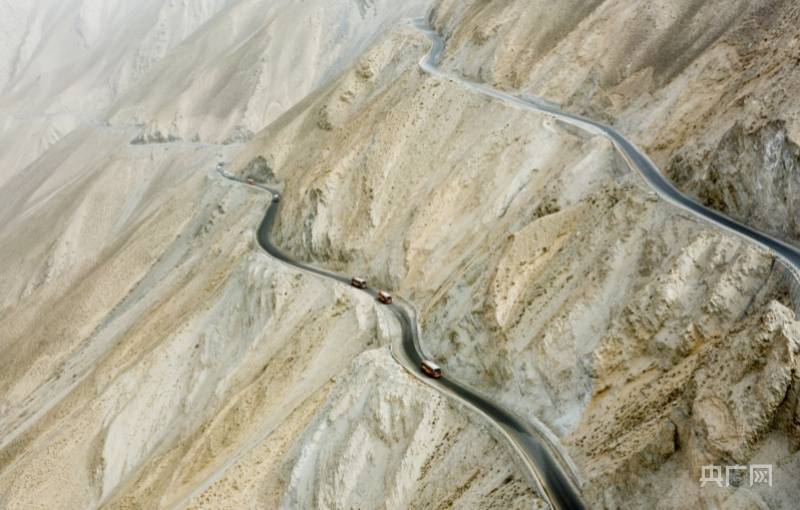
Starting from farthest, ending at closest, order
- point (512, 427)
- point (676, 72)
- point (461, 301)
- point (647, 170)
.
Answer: point (676, 72)
point (461, 301)
point (647, 170)
point (512, 427)

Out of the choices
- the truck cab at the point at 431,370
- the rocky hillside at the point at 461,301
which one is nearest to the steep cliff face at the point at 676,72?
the rocky hillside at the point at 461,301

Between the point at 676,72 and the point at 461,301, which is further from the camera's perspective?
the point at 676,72

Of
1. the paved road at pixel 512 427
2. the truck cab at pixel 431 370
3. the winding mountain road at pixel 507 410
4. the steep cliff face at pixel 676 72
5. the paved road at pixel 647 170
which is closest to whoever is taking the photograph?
the paved road at pixel 512 427

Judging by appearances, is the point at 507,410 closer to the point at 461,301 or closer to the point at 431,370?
the point at 431,370

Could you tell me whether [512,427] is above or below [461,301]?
below

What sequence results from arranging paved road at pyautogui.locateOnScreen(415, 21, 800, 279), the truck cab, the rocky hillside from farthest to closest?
the truck cab
paved road at pyautogui.locateOnScreen(415, 21, 800, 279)
the rocky hillside

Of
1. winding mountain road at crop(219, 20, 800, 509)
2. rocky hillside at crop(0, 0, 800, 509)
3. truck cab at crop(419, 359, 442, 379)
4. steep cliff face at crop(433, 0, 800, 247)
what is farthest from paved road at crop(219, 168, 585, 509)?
steep cliff face at crop(433, 0, 800, 247)

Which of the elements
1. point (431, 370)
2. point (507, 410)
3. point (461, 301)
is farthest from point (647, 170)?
→ point (431, 370)

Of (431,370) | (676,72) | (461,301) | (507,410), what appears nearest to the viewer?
(507,410)

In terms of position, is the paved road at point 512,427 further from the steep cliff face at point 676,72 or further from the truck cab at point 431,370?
the steep cliff face at point 676,72

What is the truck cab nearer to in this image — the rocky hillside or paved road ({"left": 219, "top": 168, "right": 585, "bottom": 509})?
paved road ({"left": 219, "top": 168, "right": 585, "bottom": 509})
